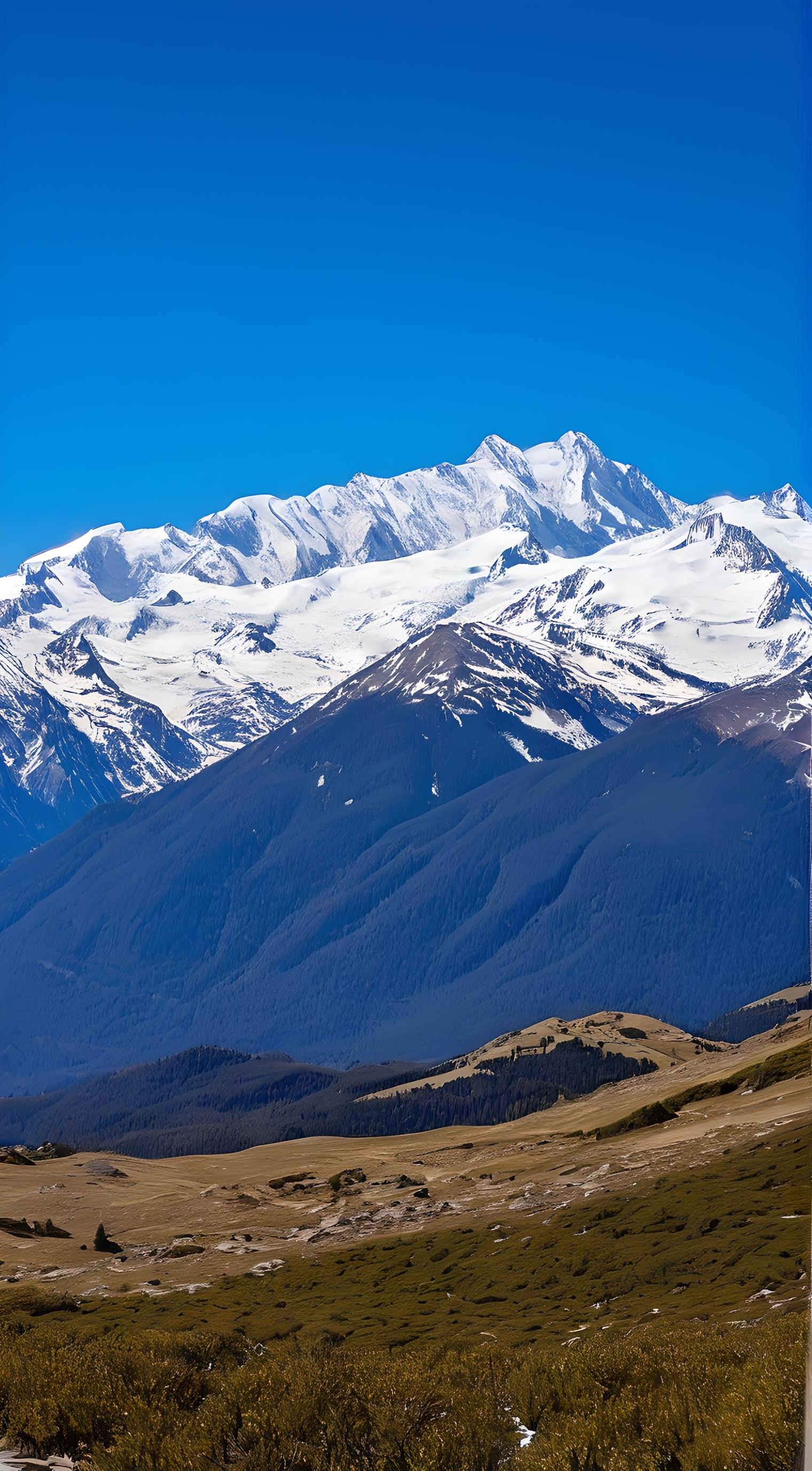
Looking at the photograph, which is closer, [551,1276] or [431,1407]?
[431,1407]

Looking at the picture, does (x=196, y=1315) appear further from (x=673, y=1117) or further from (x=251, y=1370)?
(x=673, y=1117)

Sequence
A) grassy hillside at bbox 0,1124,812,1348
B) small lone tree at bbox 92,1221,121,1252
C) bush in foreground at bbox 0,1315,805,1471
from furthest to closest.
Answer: small lone tree at bbox 92,1221,121,1252, grassy hillside at bbox 0,1124,812,1348, bush in foreground at bbox 0,1315,805,1471

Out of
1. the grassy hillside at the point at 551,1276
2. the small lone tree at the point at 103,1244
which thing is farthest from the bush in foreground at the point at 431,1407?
the small lone tree at the point at 103,1244

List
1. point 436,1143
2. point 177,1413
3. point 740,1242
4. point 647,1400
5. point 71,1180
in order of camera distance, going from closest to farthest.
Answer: point 647,1400 → point 177,1413 → point 740,1242 → point 71,1180 → point 436,1143

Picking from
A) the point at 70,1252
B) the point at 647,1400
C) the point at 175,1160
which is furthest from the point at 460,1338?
the point at 175,1160

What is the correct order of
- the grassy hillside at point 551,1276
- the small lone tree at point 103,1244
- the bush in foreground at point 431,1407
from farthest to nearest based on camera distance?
the small lone tree at point 103,1244 < the grassy hillside at point 551,1276 < the bush in foreground at point 431,1407

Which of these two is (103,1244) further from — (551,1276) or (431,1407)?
(431,1407)

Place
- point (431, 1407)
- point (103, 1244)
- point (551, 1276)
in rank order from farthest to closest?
point (103, 1244) → point (551, 1276) → point (431, 1407)

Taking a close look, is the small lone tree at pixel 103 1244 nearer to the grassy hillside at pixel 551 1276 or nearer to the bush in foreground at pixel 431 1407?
the grassy hillside at pixel 551 1276

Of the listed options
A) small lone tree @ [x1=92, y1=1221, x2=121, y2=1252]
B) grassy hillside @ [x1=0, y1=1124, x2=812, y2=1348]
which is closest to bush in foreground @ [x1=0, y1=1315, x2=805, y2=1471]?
grassy hillside @ [x1=0, y1=1124, x2=812, y2=1348]

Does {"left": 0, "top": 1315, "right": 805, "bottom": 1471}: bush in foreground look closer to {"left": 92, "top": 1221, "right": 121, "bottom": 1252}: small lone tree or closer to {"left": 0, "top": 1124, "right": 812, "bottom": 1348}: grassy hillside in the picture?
{"left": 0, "top": 1124, "right": 812, "bottom": 1348}: grassy hillside

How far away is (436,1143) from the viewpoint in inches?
7111

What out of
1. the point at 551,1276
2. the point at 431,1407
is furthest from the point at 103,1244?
the point at 431,1407

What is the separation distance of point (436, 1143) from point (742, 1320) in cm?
13770
